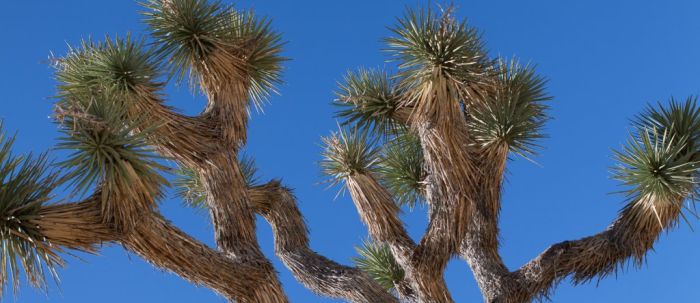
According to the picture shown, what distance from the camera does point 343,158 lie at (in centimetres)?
793

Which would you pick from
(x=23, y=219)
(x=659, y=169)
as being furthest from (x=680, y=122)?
(x=23, y=219)

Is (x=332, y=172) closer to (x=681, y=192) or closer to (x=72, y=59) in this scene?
(x=72, y=59)

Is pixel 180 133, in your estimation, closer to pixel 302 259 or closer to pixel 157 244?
pixel 157 244

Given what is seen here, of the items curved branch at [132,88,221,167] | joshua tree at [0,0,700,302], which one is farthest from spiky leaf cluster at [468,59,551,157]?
curved branch at [132,88,221,167]

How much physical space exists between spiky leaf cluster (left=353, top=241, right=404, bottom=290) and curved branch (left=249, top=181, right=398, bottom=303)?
906 mm

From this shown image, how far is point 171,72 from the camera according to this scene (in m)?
7.05

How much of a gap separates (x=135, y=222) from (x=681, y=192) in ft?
13.9

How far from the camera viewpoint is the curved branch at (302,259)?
24.8 ft

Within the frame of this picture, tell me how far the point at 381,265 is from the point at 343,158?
1404 mm

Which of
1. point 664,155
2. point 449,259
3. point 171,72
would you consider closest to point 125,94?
point 171,72

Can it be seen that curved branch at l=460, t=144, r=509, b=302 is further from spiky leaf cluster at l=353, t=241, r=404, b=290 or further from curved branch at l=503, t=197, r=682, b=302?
spiky leaf cluster at l=353, t=241, r=404, b=290

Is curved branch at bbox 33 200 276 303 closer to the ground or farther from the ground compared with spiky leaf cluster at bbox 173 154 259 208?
closer to the ground

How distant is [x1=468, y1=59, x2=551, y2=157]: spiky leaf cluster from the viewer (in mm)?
7418

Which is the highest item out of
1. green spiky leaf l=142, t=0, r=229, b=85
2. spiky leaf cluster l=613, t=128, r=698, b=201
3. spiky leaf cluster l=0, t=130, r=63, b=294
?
green spiky leaf l=142, t=0, r=229, b=85
